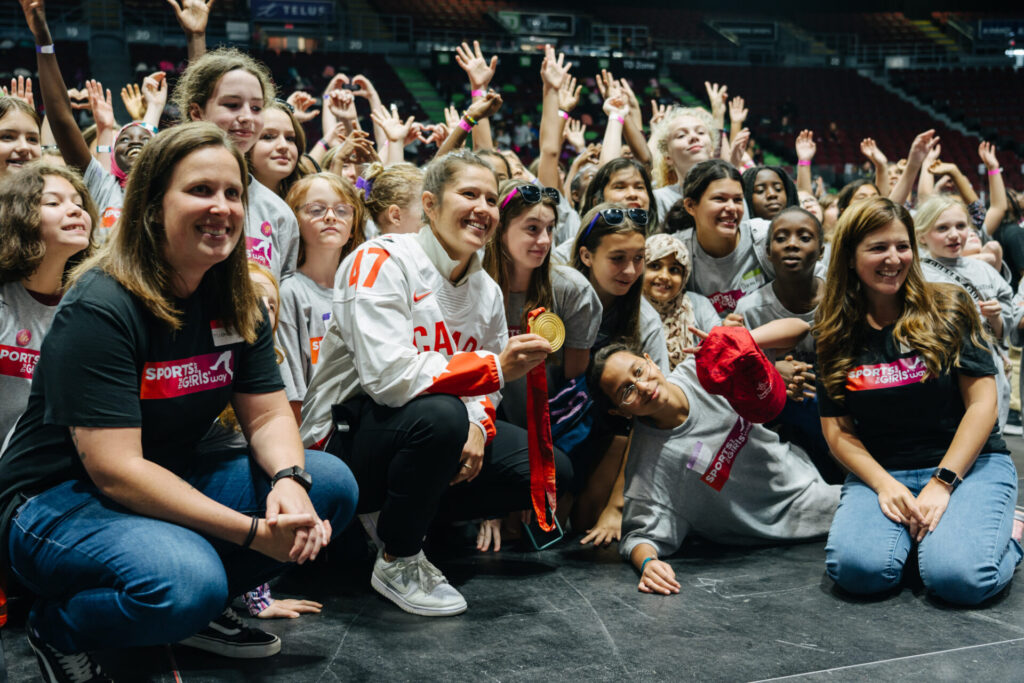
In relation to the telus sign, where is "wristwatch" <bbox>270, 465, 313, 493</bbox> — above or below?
below

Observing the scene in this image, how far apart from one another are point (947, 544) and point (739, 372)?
0.73m

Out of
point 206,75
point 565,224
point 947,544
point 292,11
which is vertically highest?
point 292,11

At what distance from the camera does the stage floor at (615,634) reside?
198 centimetres

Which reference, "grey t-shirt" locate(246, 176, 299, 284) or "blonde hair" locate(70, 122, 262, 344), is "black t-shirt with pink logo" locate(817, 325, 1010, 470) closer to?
"grey t-shirt" locate(246, 176, 299, 284)

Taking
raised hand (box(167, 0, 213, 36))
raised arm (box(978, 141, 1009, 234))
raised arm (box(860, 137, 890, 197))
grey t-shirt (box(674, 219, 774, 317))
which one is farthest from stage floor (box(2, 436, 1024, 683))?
raised arm (box(978, 141, 1009, 234))

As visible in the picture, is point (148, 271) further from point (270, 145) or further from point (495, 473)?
point (270, 145)

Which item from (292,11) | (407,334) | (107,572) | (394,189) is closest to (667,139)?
(394,189)

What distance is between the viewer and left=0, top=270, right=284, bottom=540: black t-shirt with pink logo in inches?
67.0

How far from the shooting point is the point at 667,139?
448 centimetres

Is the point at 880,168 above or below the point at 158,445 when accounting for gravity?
above

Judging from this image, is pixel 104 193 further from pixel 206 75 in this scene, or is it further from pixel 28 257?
pixel 28 257

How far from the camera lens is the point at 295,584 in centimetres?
257

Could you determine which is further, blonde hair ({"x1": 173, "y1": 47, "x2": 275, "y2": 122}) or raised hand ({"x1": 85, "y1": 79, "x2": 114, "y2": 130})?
raised hand ({"x1": 85, "y1": 79, "x2": 114, "y2": 130})

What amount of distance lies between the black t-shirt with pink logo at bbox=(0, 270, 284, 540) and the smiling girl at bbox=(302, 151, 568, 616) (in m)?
0.40
